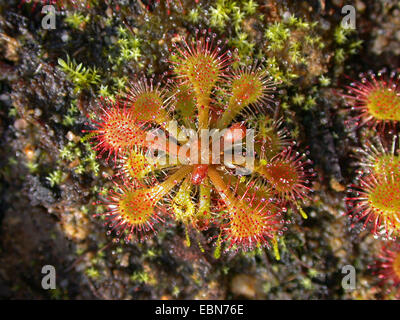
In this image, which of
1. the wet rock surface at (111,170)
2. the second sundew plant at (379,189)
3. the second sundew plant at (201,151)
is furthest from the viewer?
the wet rock surface at (111,170)

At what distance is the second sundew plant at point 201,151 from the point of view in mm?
3840

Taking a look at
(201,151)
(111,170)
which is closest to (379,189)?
(201,151)

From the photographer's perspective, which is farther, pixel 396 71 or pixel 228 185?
pixel 396 71

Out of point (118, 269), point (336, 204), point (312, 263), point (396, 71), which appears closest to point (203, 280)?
point (118, 269)

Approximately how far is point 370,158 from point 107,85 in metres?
3.42

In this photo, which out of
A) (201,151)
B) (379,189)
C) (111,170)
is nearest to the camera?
(201,151)

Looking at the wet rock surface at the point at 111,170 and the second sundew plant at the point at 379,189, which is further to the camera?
the wet rock surface at the point at 111,170

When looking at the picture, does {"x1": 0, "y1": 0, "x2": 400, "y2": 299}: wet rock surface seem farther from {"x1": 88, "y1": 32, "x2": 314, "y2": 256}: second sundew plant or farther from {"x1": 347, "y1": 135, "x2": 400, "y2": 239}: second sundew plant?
{"x1": 88, "y1": 32, "x2": 314, "y2": 256}: second sundew plant

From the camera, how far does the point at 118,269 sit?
461 cm

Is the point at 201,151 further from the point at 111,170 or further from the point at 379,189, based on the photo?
the point at 379,189

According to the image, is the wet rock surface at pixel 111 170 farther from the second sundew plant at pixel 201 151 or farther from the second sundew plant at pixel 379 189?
the second sundew plant at pixel 201 151

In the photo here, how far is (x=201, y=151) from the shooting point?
12.9ft

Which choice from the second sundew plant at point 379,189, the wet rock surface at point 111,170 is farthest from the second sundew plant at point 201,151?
the second sundew plant at point 379,189
